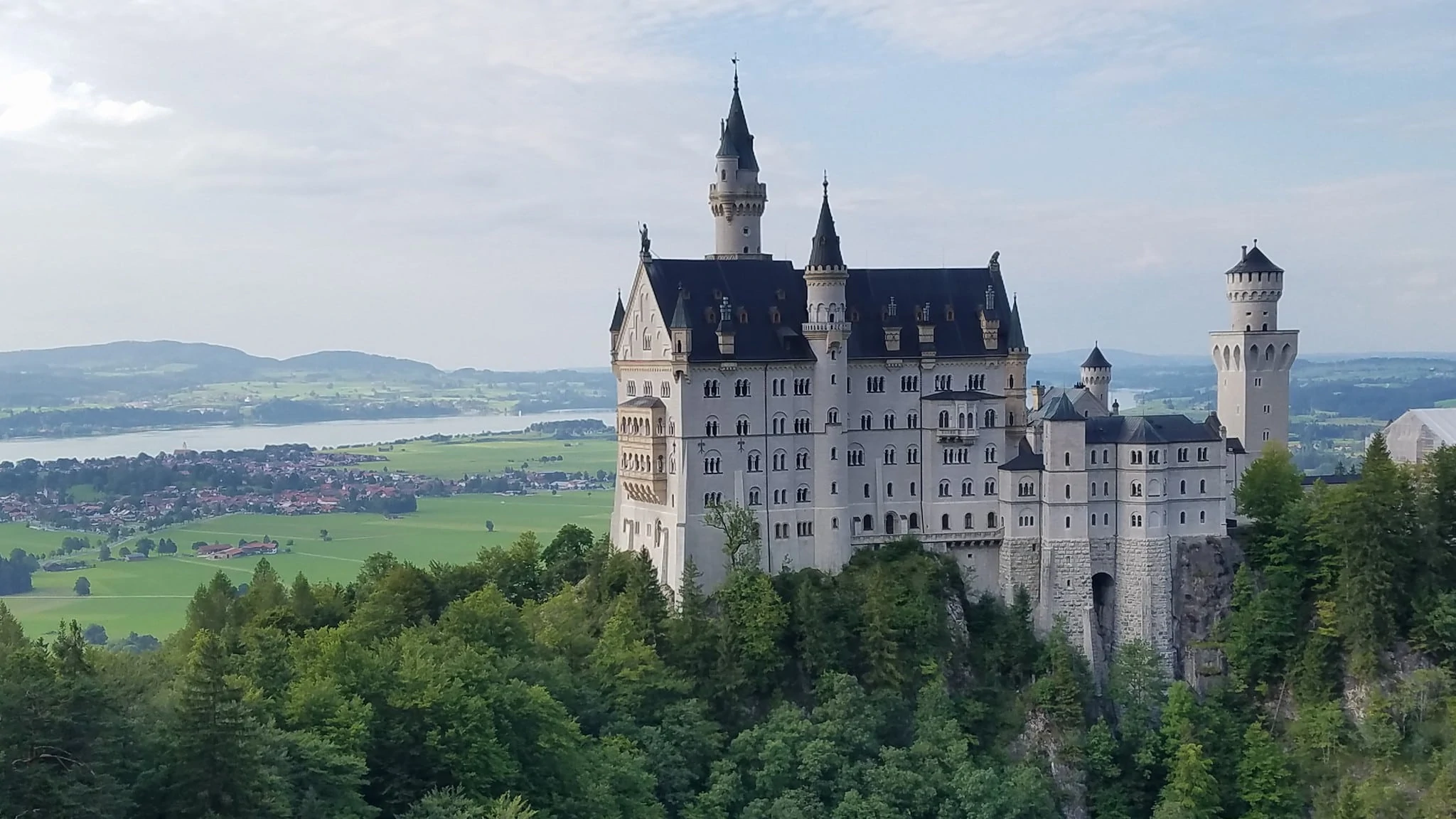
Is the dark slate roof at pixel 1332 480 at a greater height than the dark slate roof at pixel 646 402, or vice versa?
the dark slate roof at pixel 646 402

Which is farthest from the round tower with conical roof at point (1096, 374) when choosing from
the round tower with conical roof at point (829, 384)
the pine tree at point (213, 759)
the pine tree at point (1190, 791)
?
the pine tree at point (213, 759)

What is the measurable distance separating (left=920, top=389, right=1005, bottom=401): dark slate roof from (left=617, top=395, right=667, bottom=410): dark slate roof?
45.8 ft

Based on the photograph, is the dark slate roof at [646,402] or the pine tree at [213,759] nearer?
the pine tree at [213,759]

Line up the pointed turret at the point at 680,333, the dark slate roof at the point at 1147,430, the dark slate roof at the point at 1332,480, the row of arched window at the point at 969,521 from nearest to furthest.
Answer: the pointed turret at the point at 680,333 → the dark slate roof at the point at 1147,430 → the row of arched window at the point at 969,521 → the dark slate roof at the point at 1332,480

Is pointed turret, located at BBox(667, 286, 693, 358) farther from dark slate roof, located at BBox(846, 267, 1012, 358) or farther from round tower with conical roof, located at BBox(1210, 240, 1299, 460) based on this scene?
round tower with conical roof, located at BBox(1210, 240, 1299, 460)

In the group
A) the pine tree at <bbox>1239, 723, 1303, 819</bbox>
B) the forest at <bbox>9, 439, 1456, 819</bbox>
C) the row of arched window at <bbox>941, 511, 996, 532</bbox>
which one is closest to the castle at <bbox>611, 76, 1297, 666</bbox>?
the row of arched window at <bbox>941, 511, 996, 532</bbox>

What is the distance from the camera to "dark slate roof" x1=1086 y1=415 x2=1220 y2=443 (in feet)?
287

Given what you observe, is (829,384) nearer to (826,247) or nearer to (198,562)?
(826,247)

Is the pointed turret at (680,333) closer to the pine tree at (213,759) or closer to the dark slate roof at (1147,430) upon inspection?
the dark slate roof at (1147,430)

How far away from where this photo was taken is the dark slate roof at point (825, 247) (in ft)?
286

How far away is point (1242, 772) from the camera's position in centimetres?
8294

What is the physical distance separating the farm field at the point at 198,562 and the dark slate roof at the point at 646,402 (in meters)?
49.8

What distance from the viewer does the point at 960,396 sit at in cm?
8944

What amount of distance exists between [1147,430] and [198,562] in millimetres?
107431
